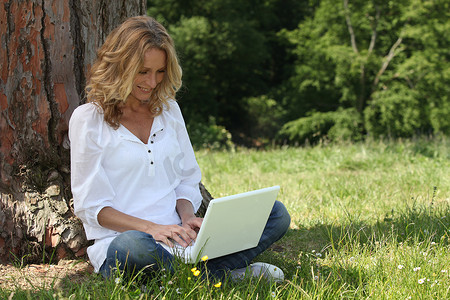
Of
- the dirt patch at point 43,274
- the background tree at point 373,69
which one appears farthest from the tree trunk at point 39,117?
the background tree at point 373,69

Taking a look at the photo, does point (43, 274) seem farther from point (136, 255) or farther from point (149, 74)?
point (149, 74)

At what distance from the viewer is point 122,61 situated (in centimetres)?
245

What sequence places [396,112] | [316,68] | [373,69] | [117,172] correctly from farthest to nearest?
[316,68] → [373,69] → [396,112] → [117,172]

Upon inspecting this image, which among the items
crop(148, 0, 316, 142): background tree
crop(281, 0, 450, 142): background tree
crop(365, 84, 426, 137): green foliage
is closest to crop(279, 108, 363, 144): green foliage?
crop(281, 0, 450, 142): background tree

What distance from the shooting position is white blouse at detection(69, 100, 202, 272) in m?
2.42

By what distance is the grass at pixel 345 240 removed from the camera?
225cm

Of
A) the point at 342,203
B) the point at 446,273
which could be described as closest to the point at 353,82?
the point at 342,203

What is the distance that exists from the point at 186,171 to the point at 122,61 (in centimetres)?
70

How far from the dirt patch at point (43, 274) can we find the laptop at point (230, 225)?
0.56 m

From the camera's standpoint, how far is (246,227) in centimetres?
242

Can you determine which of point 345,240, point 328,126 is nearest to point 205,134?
point 328,126

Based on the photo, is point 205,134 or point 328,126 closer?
point 205,134

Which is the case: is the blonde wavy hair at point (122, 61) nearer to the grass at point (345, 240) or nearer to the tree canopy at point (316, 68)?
the grass at point (345, 240)

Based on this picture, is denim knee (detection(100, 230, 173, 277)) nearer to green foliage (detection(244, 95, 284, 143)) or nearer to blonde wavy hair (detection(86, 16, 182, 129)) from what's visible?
blonde wavy hair (detection(86, 16, 182, 129))
